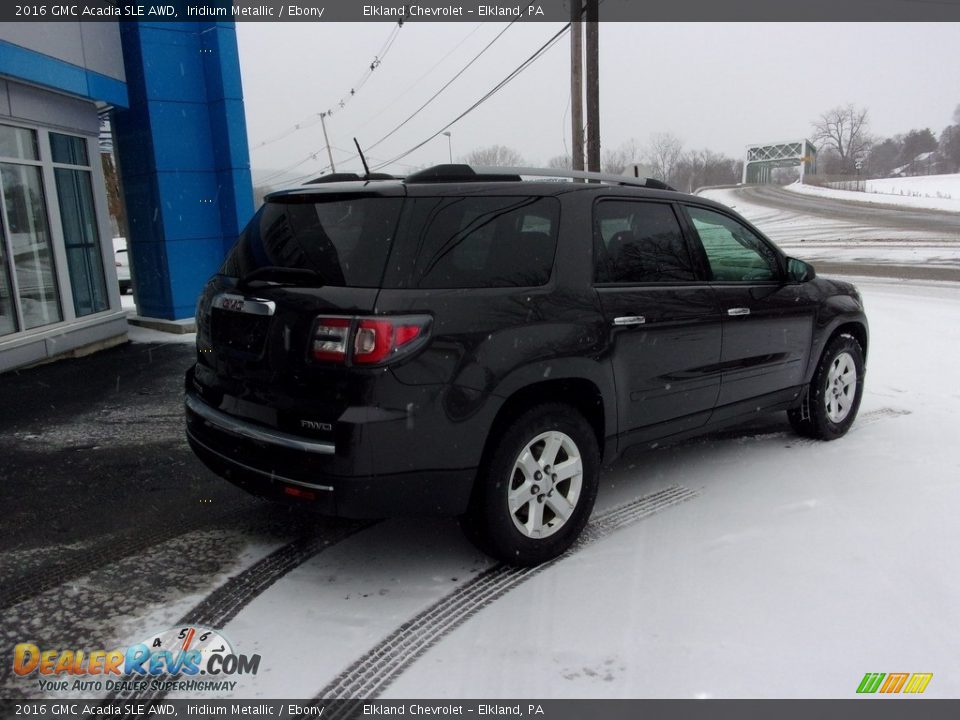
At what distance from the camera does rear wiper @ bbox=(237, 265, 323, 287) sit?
3094 millimetres

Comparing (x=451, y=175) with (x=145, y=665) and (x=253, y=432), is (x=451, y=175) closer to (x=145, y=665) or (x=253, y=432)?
(x=253, y=432)

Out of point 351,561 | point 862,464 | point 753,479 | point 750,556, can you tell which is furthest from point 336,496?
point 862,464

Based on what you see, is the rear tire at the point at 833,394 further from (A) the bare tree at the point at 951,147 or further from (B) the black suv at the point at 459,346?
(A) the bare tree at the point at 951,147

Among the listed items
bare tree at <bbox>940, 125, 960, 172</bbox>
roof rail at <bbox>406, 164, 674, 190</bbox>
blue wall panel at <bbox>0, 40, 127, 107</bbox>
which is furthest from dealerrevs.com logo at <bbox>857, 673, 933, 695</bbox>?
bare tree at <bbox>940, 125, 960, 172</bbox>

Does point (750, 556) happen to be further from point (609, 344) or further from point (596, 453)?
point (609, 344)

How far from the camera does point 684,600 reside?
307 cm

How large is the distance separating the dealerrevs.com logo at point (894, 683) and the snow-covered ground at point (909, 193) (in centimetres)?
4877

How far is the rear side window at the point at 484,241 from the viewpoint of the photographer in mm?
3082

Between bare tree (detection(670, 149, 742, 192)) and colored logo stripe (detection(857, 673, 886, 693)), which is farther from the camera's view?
bare tree (detection(670, 149, 742, 192))

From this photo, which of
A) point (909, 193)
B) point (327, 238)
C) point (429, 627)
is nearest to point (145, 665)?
point (429, 627)

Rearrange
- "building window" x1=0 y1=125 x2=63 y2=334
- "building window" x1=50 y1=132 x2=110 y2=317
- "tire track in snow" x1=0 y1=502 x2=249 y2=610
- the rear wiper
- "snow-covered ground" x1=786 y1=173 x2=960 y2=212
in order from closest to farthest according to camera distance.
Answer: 1. the rear wiper
2. "tire track in snow" x1=0 y1=502 x2=249 y2=610
3. "building window" x1=0 y1=125 x2=63 y2=334
4. "building window" x1=50 y1=132 x2=110 y2=317
5. "snow-covered ground" x1=786 y1=173 x2=960 y2=212

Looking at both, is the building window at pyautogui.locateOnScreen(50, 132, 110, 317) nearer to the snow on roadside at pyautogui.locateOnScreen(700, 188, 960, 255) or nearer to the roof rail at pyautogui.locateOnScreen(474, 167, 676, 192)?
the roof rail at pyautogui.locateOnScreen(474, 167, 676, 192)

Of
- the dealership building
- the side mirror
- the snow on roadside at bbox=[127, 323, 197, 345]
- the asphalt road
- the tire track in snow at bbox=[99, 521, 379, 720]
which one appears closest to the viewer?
the tire track in snow at bbox=[99, 521, 379, 720]

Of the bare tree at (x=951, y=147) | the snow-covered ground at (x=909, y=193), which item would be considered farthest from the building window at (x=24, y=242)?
the bare tree at (x=951, y=147)
